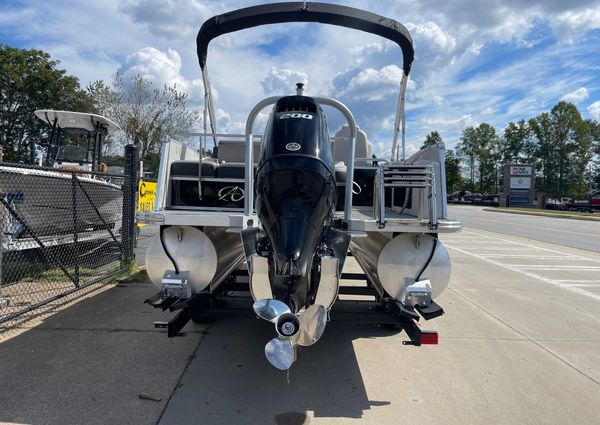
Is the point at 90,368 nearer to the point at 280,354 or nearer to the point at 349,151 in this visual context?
the point at 280,354

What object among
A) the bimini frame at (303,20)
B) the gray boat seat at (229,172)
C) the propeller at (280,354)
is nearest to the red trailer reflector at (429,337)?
the propeller at (280,354)

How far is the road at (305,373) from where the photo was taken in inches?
116

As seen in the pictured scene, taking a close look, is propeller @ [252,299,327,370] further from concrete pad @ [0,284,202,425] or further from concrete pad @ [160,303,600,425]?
concrete pad @ [0,284,202,425]

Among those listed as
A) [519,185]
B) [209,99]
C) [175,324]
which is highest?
[519,185]

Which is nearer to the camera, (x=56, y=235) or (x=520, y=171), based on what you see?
(x=56, y=235)

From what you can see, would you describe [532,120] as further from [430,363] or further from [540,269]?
[430,363]

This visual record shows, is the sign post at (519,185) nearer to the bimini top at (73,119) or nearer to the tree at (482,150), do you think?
the tree at (482,150)

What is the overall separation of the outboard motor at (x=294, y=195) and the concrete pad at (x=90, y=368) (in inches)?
55.4

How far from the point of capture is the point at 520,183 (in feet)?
190

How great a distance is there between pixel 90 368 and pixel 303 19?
3794 millimetres

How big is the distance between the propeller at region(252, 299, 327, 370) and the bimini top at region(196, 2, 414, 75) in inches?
114

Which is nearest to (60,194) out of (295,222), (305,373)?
(305,373)

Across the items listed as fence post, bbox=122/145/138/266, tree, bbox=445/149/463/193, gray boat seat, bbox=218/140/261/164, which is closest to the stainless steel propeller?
gray boat seat, bbox=218/140/261/164

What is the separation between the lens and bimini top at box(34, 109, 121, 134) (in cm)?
938
